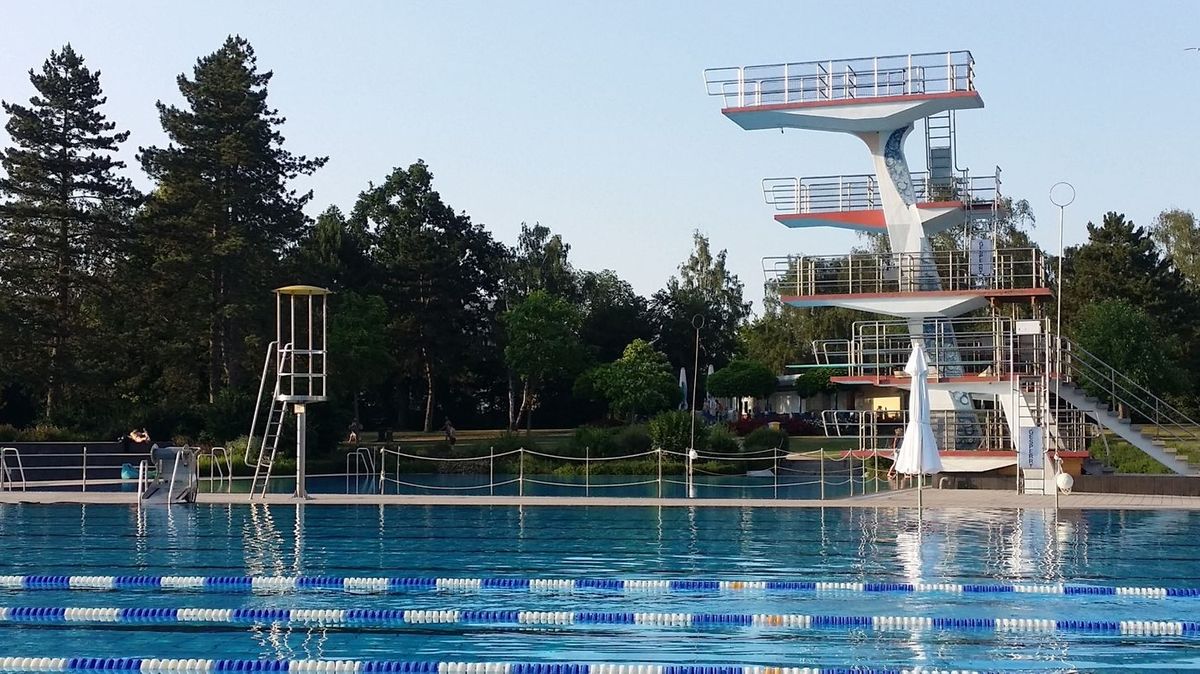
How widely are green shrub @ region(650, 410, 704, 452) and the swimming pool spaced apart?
49.7 ft

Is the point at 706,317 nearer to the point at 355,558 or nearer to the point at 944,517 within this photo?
the point at 944,517

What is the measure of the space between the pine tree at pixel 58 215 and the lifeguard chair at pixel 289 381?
6122mm

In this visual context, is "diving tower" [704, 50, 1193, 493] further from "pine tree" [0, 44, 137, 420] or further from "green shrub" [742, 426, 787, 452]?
"pine tree" [0, 44, 137, 420]

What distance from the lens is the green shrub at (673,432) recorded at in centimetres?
3869

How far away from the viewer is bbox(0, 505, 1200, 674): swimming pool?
463 inches

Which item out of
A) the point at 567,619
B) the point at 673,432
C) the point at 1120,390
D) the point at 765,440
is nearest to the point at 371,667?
the point at 567,619

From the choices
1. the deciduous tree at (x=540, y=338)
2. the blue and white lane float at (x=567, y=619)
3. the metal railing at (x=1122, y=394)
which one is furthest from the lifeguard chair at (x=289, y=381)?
the metal railing at (x=1122, y=394)

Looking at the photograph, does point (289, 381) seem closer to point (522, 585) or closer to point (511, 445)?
point (511, 445)

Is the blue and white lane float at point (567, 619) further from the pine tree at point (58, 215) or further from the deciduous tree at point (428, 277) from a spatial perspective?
the deciduous tree at point (428, 277)

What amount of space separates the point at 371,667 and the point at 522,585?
15.7ft

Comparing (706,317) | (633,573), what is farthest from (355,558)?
(706,317)

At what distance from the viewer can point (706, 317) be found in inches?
2736

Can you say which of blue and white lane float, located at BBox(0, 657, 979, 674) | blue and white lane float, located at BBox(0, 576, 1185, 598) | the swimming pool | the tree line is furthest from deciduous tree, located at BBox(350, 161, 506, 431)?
blue and white lane float, located at BBox(0, 657, 979, 674)

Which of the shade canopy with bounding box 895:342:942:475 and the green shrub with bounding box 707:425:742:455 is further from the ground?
the shade canopy with bounding box 895:342:942:475
